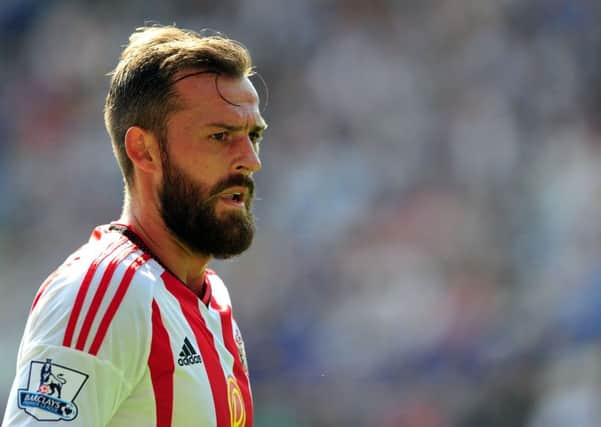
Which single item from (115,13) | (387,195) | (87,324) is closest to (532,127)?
(387,195)

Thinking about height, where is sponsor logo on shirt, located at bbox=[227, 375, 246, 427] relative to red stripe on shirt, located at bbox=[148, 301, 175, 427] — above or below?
above

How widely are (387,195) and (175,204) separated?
5347 millimetres

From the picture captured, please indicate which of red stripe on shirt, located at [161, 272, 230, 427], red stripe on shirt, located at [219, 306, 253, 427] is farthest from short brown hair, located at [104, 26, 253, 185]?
red stripe on shirt, located at [219, 306, 253, 427]

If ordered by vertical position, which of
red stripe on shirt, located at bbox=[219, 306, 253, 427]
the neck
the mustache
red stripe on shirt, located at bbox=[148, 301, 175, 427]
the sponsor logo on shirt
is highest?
the mustache

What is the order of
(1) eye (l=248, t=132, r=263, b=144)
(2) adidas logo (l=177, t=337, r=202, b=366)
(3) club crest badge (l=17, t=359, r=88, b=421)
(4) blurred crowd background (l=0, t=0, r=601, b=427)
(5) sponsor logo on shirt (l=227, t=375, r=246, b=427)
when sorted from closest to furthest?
(3) club crest badge (l=17, t=359, r=88, b=421)
(2) adidas logo (l=177, t=337, r=202, b=366)
(5) sponsor logo on shirt (l=227, t=375, r=246, b=427)
(1) eye (l=248, t=132, r=263, b=144)
(4) blurred crowd background (l=0, t=0, r=601, b=427)

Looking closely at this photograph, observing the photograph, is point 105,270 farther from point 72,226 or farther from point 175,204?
point 72,226

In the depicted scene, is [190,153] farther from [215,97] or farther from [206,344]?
[206,344]

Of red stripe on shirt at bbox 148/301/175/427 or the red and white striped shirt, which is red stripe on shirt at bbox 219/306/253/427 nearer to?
the red and white striped shirt

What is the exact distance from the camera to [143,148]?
2738mm

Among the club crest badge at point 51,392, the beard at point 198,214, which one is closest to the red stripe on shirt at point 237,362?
the beard at point 198,214

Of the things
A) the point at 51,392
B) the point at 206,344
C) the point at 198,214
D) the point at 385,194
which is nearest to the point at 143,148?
the point at 198,214

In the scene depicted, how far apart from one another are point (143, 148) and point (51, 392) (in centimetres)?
81

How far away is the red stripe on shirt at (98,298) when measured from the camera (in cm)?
222

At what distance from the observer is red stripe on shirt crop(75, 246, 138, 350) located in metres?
2.22
